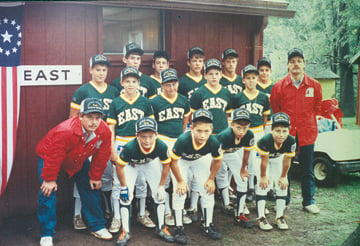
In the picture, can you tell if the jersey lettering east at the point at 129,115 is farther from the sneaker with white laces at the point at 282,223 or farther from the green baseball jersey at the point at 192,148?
the sneaker with white laces at the point at 282,223

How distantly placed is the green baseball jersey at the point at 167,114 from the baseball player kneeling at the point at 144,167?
0.36m

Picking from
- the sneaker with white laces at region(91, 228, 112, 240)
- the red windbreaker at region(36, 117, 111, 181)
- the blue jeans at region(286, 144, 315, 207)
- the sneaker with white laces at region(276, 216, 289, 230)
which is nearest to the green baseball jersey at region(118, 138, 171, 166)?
the red windbreaker at region(36, 117, 111, 181)

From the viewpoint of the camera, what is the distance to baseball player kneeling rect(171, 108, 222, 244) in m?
3.66

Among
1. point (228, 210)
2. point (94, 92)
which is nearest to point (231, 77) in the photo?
point (228, 210)

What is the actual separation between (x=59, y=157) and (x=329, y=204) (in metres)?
3.19

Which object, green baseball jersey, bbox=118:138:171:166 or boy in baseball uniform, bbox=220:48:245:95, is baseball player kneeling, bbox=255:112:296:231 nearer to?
boy in baseball uniform, bbox=220:48:245:95

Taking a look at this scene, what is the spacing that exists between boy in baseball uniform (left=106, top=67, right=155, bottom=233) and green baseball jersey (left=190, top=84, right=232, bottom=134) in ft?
1.88

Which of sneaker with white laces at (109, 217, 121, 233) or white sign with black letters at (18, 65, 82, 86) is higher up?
white sign with black letters at (18, 65, 82, 86)

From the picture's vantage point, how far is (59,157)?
343 cm

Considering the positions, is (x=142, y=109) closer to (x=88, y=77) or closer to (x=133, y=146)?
(x=133, y=146)

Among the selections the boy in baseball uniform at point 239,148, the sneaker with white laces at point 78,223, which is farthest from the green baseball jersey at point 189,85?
the sneaker with white laces at point 78,223

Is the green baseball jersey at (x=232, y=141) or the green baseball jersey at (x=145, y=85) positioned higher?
the green baseball jersey at (x=145, y=85)

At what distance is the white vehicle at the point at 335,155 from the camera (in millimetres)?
4840

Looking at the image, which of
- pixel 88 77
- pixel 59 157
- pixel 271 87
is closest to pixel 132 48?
pixel 88 77
